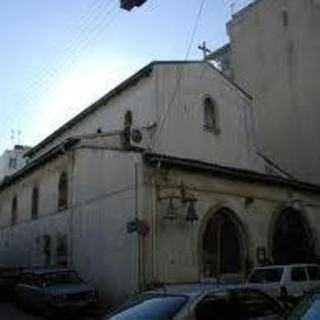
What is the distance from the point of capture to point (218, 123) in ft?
102

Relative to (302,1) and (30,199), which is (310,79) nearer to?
(302,1)

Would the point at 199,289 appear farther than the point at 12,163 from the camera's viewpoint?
No

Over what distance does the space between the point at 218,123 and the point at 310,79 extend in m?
6.64

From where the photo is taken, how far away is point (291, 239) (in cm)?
2819

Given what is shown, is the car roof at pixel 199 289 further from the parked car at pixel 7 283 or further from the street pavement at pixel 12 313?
the parked car at pixel 7 283

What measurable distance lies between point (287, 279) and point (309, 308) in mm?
13415

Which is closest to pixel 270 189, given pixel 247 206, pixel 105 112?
pixel 247 206

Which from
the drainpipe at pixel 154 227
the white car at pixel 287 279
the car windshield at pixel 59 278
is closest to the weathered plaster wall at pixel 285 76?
the white car at pixel 287 279

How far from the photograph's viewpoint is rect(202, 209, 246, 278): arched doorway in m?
23.9

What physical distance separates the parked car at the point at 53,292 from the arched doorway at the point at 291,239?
898 centimetres

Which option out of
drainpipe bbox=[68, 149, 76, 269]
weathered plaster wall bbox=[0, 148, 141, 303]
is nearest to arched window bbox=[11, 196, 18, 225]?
weathered plaster wall bbox=[0, 148, 141, 303]

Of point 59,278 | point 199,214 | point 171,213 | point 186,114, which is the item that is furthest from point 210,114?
point 59,278

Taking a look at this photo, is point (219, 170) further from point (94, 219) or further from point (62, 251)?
point (62, 251)

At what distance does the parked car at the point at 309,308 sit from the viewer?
7051 millimetres
